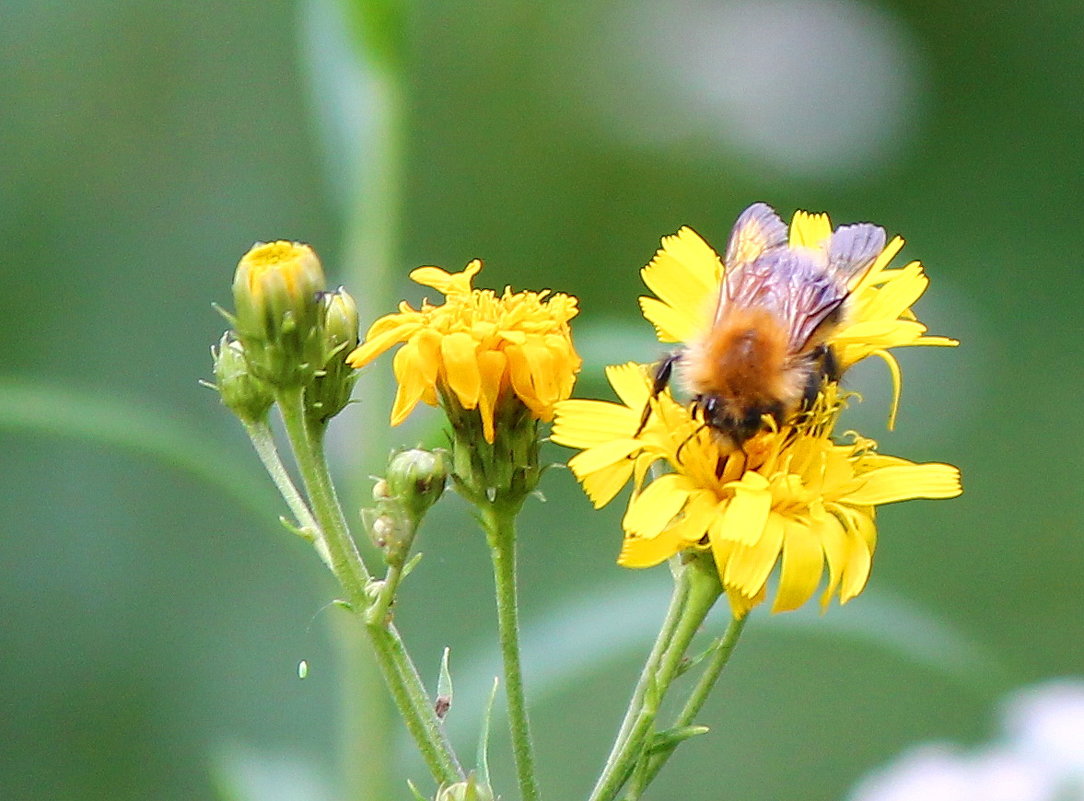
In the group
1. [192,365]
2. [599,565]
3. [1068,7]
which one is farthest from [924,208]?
[192,365]

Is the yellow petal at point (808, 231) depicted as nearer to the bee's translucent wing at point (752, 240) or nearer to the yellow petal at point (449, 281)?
the bee's translucent wing at point (752, 240)

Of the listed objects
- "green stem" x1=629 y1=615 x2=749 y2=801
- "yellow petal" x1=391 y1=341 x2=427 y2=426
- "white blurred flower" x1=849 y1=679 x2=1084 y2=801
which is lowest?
"white blurred flower" x1=849 y1=679 x2=1084 y2=801

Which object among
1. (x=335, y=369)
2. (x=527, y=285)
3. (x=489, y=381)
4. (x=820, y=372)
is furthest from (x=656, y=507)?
(x=527, y=285)

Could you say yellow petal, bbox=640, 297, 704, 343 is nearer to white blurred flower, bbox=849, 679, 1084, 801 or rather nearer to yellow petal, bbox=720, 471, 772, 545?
yellow petal, bbox=720, 471, 772, 545

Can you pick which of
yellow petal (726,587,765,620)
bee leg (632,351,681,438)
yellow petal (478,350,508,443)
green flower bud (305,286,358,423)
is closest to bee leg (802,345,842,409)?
bee leg (632,351,681,438)

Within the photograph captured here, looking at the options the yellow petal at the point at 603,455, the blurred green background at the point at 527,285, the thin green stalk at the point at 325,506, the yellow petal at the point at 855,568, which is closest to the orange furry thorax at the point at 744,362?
the yellow petal at the point at 603,455
